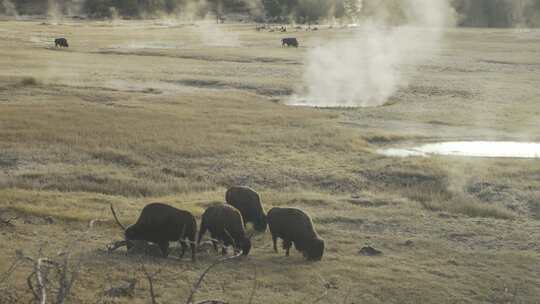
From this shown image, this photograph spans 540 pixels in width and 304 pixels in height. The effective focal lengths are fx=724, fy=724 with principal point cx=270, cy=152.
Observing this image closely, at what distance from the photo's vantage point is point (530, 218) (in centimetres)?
1780

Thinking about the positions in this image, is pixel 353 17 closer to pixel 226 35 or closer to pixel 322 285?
pixel 226 35

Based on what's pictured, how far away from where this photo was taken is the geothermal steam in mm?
40406

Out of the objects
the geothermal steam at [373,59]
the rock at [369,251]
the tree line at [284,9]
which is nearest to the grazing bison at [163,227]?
the rock at [369,251]

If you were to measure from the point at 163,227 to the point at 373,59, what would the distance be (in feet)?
150

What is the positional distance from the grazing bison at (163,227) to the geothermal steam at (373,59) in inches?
960

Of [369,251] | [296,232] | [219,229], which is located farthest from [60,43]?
[369,251]

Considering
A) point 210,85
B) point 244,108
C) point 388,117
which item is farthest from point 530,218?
point 210,85

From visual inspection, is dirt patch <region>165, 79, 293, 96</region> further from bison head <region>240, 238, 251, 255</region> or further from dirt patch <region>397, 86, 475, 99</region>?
bison head <region>240, 238, 251, 255</region>

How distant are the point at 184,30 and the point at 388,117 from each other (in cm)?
6839

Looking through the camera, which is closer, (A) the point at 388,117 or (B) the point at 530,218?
(B) the point at 530,218

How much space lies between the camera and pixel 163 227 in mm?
13164

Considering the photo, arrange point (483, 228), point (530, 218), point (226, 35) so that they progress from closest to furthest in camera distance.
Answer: point (483, 228)
point (530, 218)
point (226, 35)

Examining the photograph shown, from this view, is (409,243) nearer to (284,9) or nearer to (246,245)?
(246,245)

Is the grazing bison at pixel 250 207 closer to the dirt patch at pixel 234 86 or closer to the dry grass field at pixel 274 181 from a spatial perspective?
the dry grass field at pixel 274 181
